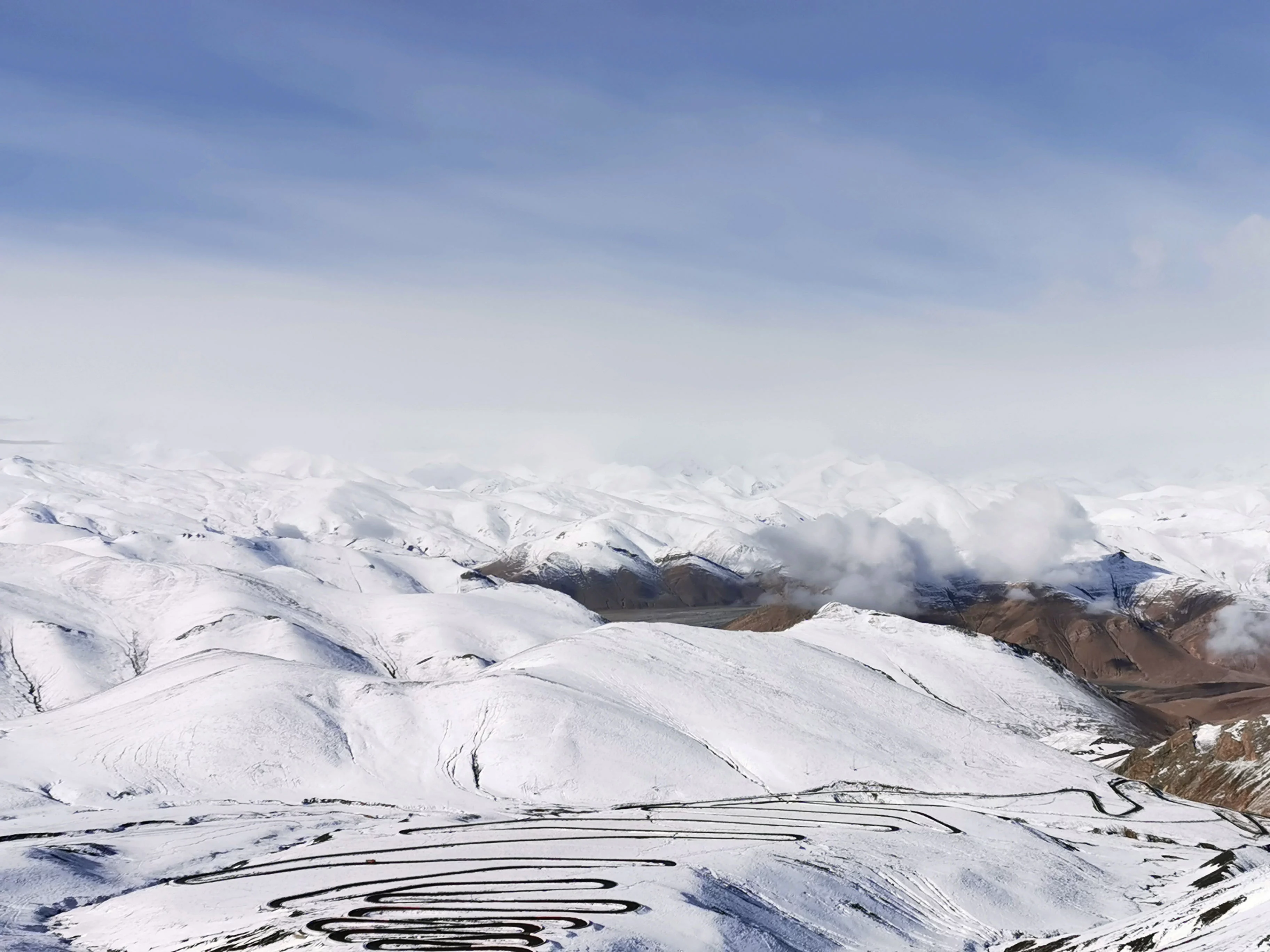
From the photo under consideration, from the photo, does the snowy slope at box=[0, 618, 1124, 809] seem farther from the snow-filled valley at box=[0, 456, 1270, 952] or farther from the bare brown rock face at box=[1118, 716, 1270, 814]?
the bare brown rock face at box=[1118, 716, 1270, 814]

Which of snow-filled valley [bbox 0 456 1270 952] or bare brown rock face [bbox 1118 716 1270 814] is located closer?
snow-filled valley [bbox 0 456 1270 952]

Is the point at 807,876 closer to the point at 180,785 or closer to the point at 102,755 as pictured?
the point at 180,785

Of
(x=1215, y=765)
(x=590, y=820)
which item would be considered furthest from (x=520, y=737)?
(x=1215, y=765)

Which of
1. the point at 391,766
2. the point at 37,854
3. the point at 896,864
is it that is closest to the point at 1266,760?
the point at 896,864

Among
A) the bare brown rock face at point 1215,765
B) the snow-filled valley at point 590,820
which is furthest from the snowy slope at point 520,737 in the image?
the bare brown rock face at point 1215,765

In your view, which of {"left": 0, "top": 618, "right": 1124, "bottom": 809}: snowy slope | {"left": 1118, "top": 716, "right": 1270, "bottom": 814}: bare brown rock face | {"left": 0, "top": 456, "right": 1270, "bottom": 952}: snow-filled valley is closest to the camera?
{"left": 0, "top": 456, "right": 1270, "bottom": 952}: snow-filled valley

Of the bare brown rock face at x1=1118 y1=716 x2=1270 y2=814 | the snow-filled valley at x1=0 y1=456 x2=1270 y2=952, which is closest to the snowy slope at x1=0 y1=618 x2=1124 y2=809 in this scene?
the snow-filled valley at x1=0 y1=456 x2=1270 y2=952

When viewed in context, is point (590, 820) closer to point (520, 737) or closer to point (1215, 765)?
point (520, 737)

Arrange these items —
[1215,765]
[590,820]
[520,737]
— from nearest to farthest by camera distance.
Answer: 1. [590,820]
2. [520,737]
3. [1215,765]
